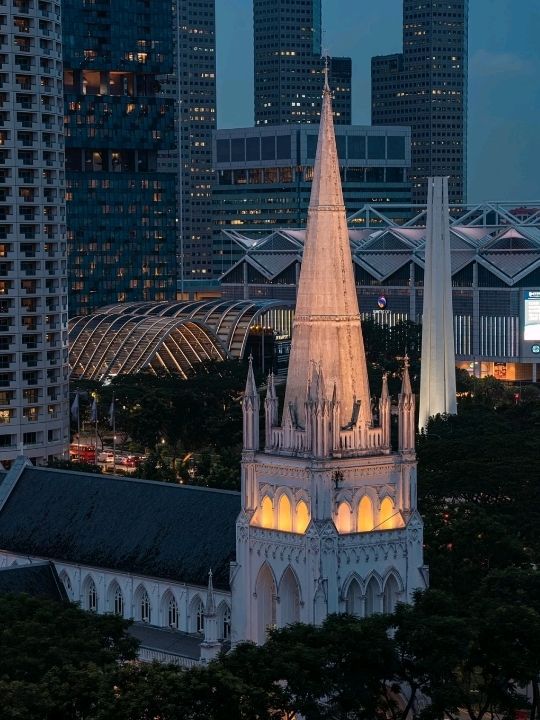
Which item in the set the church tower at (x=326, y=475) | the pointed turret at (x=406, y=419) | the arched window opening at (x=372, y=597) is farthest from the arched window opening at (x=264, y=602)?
the pointed turret at (x=406, y=419)

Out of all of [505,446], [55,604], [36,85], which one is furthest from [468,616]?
[36,85]

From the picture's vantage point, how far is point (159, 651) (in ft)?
317

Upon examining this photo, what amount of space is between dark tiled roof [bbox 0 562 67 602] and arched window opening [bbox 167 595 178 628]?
6556mm

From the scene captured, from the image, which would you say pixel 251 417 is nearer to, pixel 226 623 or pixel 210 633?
pixel 226 623

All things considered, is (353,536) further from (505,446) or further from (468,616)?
(505,446)

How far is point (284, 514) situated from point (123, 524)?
47.6 ft

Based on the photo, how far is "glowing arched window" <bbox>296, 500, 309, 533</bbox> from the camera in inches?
3659

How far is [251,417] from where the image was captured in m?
96.2

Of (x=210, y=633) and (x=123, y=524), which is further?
(x=123, y=524)

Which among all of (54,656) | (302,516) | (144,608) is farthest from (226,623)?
(54,656)

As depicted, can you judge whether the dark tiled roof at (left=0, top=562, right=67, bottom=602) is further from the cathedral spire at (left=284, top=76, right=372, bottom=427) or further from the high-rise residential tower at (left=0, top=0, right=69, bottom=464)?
the high-rise residential tower at (left=0, top=0, right=69, bottom=464)

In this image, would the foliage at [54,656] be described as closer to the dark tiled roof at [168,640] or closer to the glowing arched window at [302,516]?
the dark tiled roof at [168,640]

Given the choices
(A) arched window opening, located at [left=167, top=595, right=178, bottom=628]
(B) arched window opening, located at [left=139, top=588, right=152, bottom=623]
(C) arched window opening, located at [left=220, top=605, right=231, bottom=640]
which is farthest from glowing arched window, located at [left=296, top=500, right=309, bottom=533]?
(B) arched window opening, located at [left=139, top=588, right=152, bottom=623]

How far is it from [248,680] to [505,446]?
232 feet
